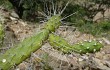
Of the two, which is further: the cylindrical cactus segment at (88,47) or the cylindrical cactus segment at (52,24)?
the cylindrical cactus segment at (52,24)

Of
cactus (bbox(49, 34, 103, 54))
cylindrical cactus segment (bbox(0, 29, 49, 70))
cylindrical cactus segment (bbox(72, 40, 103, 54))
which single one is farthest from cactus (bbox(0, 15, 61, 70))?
cylindrical cactus segment (bbox(72, 40, 103, 54))

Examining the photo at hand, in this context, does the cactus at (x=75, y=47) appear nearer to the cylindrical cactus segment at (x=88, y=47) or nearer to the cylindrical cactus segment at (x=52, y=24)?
the cylindrical cactus segment at (x=88, y=47)

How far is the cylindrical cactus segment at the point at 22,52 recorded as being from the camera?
4.00m

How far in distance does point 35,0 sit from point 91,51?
7.83m

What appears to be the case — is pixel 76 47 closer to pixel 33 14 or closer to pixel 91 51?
pixel 91 51

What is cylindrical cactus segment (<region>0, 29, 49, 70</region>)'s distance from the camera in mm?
4004

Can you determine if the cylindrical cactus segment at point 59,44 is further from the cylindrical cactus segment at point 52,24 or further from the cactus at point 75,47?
the cylindrical cactus segment at point 52,24

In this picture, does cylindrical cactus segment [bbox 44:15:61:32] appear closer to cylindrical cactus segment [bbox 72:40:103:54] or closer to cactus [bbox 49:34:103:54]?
cactus [bbox 49:34:103:54]

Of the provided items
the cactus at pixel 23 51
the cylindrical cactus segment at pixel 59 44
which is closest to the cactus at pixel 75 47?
the cylindrical cactus segment at pixel 59 44

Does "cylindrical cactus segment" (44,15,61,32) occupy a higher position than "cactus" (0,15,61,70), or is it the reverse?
"cylindrical cactus segment" (44,15,61,32)

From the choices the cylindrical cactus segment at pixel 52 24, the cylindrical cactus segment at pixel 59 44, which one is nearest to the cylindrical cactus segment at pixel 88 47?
the cylindrical cactus segment at pixel 59 44

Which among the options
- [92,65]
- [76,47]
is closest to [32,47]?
[76,47]

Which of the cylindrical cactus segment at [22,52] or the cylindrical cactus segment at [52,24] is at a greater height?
the cylindrical cactus segment at [52,24]

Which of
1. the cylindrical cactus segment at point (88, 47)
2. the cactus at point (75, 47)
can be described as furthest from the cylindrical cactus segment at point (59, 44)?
the cylindrical cactus segment at point (88, 47)
